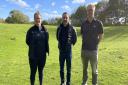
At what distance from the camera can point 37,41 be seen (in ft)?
37.6

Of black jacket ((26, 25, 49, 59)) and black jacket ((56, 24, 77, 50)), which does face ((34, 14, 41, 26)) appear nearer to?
black jacket ((26, 25, 49, 59))

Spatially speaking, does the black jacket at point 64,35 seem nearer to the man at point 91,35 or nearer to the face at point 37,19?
the man at point 91,35

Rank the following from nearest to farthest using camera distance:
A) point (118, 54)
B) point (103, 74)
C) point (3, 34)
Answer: point (103, 74)
point (118, 54)
point (3, 34)

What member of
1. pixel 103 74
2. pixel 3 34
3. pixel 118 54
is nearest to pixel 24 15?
pixel 3 34

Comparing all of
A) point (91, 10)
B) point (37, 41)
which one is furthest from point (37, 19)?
point (91, 10)

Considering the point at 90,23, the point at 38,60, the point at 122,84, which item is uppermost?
the point at 90,23

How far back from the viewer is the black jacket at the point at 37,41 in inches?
450

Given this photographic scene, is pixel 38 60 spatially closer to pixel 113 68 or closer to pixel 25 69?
pixel 25 69

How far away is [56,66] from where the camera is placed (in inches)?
694

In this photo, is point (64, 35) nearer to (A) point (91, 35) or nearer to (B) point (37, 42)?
(A) point (91, 35)

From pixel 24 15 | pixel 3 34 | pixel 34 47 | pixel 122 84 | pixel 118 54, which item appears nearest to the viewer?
pixel 34 47

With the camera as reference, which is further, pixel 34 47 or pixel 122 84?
pixel 122 84

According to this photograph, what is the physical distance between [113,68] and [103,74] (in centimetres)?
168

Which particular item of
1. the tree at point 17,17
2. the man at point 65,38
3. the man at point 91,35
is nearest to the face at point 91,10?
the man at point 91,35
